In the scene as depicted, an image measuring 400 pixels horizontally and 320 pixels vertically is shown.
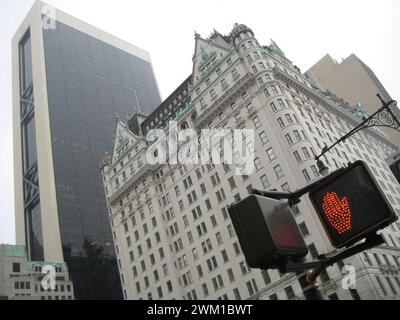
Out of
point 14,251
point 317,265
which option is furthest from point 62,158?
point 317,265

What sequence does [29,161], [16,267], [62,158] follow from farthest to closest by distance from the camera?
[29,161], [62,158], [16,267]

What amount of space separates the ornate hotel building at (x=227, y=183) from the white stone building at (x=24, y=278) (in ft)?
174

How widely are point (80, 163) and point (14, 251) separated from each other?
46904 mm

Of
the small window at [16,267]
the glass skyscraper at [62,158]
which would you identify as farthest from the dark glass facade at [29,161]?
the small window at [16,267]

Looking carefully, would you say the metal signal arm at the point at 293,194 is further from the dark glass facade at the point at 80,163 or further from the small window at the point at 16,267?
the dark glass facade at the point at 80,163

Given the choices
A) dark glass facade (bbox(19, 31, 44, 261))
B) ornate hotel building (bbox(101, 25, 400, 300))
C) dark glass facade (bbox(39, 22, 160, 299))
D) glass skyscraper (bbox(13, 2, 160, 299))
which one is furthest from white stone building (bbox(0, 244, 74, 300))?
ornate hotel building (bbox(101, 25, 400, 300))

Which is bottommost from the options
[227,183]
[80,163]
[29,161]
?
[227,183]

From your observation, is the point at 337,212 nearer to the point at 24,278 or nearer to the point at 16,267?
the point at 24,278

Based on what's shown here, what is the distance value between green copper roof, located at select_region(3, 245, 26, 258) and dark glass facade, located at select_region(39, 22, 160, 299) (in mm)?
14539

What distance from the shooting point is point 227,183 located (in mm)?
65812

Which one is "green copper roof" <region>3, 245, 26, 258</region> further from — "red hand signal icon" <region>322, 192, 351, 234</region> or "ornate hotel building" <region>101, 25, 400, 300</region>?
"red hand signal icon" <region>322, 192, 351, 234</region>

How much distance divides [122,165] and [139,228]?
15.7 metres
